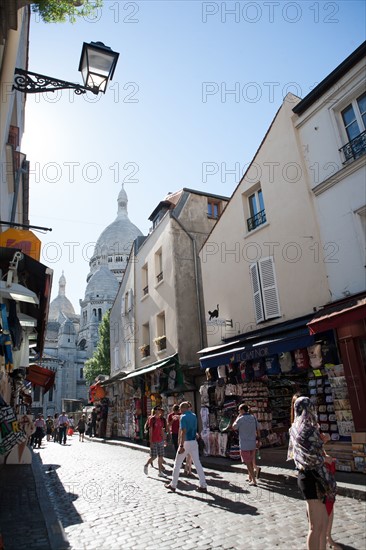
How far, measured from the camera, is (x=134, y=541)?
464 cm

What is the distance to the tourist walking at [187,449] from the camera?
23.9 feet

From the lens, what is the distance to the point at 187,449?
25.3 ft

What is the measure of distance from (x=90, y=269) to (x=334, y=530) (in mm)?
92458

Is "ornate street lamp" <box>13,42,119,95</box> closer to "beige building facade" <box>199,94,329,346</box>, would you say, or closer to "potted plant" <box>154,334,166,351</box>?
"beige building facade" <box>199,94,329,346</box>

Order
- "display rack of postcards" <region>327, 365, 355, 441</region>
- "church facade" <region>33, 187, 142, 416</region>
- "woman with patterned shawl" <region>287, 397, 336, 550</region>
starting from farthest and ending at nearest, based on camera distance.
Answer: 1. "church facade" <region>33, 187, 142, 416</region>
2. "display rack of postcards" <region>327, 365, 355, 441</region>
3. "woman with patterned shawl" <region>287, 397, 336, 550</region>

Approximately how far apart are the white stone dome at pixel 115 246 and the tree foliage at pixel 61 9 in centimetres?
8144

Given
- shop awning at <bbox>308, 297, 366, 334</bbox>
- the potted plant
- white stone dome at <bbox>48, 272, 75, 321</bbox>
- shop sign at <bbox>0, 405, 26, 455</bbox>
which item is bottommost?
shop sign at <bbox>0, 405, 26, 455</bbox>

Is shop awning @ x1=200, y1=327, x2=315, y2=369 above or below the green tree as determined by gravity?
below

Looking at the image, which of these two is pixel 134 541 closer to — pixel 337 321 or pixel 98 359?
pixel 337 321

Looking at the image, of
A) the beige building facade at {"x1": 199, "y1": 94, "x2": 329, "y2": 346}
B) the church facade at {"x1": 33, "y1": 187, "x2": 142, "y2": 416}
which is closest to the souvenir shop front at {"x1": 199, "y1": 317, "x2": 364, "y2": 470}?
the beige building facade at {"x1": 199, "y1": 94, "x2": 329, "y2": 346}

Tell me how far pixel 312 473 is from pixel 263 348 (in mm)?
5632

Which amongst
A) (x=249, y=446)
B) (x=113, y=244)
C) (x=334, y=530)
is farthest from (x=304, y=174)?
(x=113, y=244)

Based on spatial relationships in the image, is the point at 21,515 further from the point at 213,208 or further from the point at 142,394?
the point at 213,208

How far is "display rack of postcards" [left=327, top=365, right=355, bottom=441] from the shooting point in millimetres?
8023
